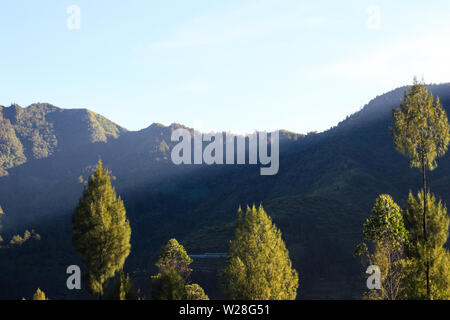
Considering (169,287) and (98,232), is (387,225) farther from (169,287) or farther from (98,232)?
(98,232)

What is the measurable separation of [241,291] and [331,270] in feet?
470

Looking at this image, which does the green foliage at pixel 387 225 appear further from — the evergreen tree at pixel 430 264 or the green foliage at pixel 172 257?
the green foliage at pixel 172 257

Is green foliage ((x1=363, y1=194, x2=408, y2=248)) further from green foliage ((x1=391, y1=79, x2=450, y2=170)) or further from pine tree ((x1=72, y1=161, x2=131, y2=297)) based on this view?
pine tree ((x1=72, y1=161, x2=131, y2=297))

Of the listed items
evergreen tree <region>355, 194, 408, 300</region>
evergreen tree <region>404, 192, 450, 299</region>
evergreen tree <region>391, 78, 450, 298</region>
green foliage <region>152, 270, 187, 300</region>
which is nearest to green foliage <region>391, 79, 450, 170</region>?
evergreen tree <region>391, 78, 450, 298</region>

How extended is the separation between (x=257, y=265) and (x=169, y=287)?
27.7 ft

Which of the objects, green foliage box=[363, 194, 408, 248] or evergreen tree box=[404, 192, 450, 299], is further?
green foliage box=[363, 194, 408, 248]

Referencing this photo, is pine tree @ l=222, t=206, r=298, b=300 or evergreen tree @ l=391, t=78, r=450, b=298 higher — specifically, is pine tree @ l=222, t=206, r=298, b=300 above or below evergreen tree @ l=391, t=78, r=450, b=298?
below

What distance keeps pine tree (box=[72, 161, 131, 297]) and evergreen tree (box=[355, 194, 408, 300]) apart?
20.9 meters

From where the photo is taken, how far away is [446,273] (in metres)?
32.3

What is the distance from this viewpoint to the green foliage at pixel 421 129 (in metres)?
33.5

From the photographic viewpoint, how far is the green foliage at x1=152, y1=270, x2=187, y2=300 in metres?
33.8

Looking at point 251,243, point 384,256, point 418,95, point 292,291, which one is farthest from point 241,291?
point 418,95

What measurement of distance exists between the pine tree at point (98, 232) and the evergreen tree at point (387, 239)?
2094 centimetres

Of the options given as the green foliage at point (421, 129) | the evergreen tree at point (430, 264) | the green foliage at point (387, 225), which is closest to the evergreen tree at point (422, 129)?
the green foliage at point (421, 129)
